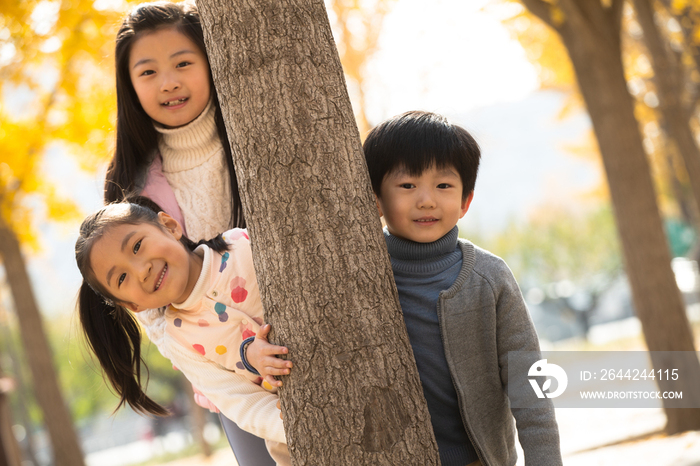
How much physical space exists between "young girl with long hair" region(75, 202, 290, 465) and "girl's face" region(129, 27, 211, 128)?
37 cm

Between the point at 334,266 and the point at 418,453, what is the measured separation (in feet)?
1.63

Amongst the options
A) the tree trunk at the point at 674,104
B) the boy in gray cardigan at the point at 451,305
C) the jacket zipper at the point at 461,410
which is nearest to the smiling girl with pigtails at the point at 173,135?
the boy in gray cardigan at the point at 451,305

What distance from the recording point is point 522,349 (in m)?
1.75

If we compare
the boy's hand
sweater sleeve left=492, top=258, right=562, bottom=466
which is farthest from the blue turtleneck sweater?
the boy's hand

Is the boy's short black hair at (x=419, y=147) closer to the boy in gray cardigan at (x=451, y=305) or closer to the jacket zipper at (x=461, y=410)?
the boy in gray cardigan at (x=451, y=305)

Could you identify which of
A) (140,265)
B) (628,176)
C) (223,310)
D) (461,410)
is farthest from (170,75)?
(628,176)

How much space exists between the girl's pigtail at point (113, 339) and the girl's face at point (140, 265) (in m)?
0.33

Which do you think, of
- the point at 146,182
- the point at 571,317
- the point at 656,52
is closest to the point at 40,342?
the point at 146,182

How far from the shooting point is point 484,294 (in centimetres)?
177

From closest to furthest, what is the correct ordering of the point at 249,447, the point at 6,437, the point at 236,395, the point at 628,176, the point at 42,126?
the point at 236,395, the point at 249,447, the point at 628,176, the point at 6,437, the point at 42,126

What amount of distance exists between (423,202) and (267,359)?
2.00ft

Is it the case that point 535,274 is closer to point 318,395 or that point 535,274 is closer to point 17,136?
point 17,136

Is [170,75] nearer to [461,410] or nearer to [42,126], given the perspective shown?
[461,410]

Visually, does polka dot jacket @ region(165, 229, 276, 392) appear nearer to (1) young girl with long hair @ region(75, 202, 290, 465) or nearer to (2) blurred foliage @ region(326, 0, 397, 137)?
(1) young girl with long hair @ region(75, 202, 290, 465)
